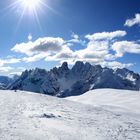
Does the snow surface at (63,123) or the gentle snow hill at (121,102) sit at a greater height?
the gentle snow hill at (121,102)

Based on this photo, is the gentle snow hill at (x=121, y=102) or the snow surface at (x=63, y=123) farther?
the gentle snow hill at (x=121, y=102)

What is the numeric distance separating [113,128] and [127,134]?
76.9 inches

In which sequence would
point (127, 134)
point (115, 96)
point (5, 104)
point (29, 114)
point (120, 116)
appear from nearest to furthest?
point (127, 134), point (29, 114), point (120, 116), point (5, 104), point (115, 96)

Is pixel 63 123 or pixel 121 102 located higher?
pixel 121 102

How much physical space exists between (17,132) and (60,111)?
10376 mm

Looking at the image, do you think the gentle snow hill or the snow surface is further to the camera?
the gentle snow hill

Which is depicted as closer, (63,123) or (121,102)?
(63,123)

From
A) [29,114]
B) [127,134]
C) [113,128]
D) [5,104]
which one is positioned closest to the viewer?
[127,134]

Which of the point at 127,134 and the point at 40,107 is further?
the point at 40,107

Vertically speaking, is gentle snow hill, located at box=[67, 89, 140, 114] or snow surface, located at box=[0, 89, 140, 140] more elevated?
gentle snow hill, located at box=[67, 89, 140, 114]

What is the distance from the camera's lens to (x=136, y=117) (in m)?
29.8

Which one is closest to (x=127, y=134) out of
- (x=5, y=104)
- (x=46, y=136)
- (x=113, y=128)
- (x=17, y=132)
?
(x=113, y=128)

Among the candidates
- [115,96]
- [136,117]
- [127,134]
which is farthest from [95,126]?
[115,96]

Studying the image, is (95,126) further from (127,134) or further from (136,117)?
(136,117)
